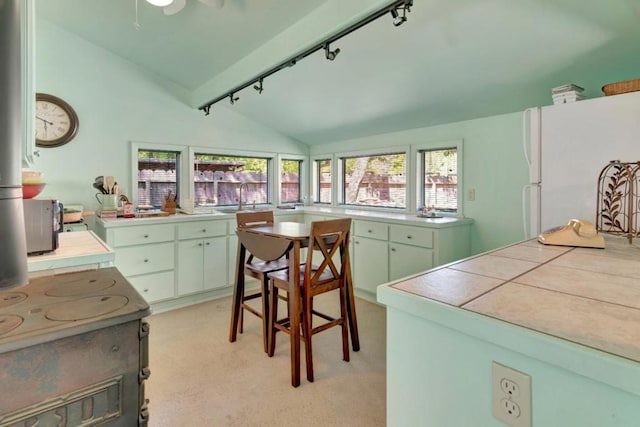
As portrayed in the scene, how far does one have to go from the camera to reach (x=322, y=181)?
16.2ft

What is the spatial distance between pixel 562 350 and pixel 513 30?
2.04 m

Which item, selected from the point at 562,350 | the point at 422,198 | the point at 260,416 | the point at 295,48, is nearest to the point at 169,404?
the point at 260,416

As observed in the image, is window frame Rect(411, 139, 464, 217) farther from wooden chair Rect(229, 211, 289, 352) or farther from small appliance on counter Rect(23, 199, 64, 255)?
small appliance on counter Rect(23, 199, 64, 255)

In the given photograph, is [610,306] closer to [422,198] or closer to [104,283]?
[104,283]

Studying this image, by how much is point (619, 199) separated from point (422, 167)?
209 cm

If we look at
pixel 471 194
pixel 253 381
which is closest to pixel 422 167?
pixel 471 194

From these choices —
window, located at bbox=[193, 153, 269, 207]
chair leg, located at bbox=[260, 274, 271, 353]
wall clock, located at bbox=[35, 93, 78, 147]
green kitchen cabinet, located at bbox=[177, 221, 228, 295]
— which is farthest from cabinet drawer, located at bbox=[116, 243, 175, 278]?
chair leg, located at bbox=[260, 274, 271, 353]

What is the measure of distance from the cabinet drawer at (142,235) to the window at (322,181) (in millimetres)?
2249

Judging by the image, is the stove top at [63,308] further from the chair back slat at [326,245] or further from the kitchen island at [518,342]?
the chair back slat at [326,245]

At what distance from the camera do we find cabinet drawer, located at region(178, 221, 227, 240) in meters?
3.39

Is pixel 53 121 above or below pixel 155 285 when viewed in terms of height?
above

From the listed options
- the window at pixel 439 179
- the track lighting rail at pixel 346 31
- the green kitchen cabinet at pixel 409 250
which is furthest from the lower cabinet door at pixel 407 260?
the track lighting rail at pixel 346 31

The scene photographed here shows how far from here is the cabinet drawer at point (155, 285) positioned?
124 inches

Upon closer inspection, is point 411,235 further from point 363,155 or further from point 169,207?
point 169,207
